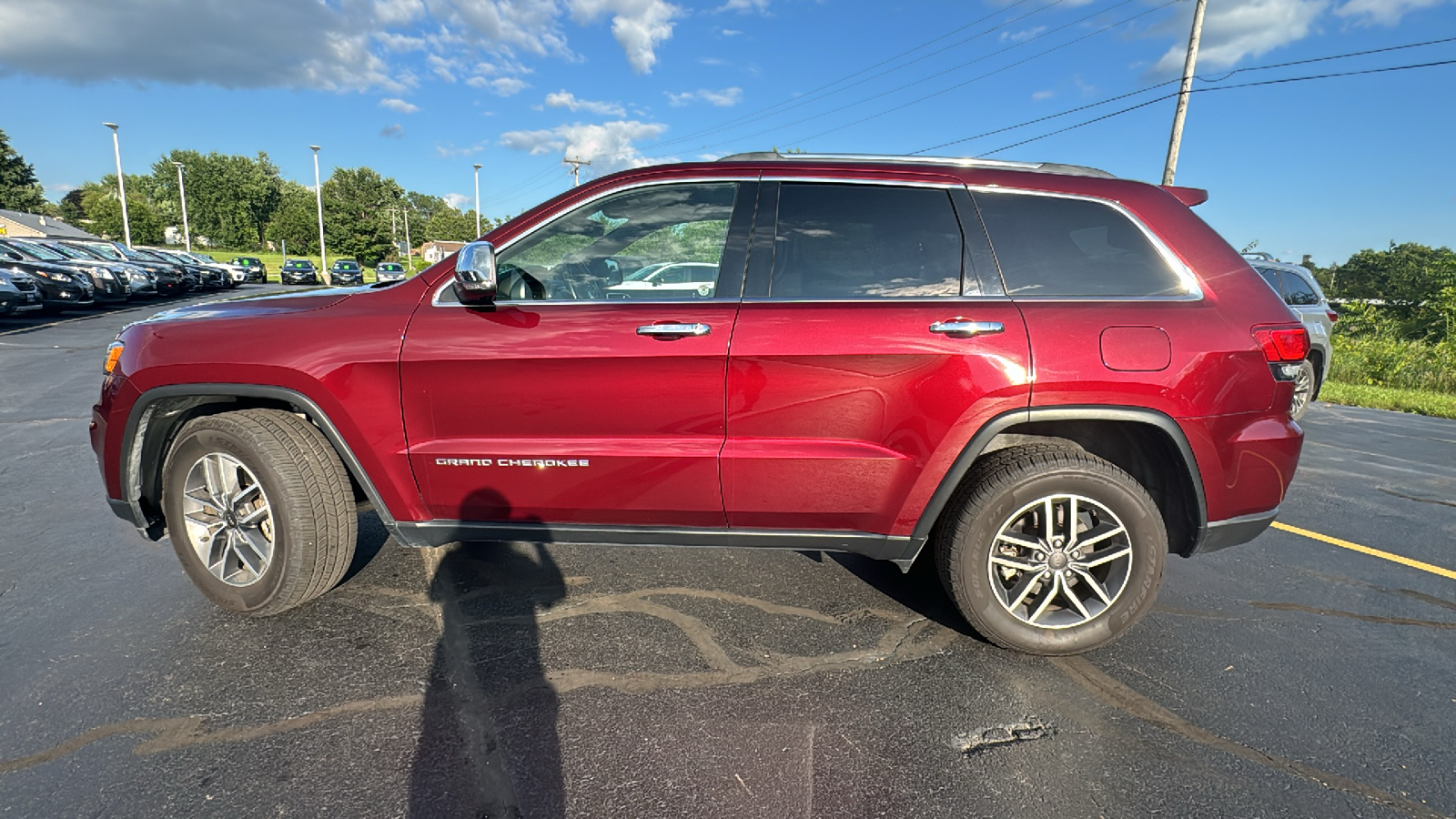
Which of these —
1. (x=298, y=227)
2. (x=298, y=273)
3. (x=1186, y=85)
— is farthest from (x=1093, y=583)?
(x=298, y=227)

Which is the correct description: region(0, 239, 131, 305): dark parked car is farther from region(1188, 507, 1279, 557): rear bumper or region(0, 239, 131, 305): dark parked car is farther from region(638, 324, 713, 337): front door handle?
region(1188, 507, 1279, 557): rear bumper

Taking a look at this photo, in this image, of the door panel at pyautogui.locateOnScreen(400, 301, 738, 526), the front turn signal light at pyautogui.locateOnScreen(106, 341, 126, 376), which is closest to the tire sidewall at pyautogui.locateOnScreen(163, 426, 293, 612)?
the front turn signal light at pyautogui.locateOnScreen(106, 341, 126, 376)

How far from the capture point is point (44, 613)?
306cm

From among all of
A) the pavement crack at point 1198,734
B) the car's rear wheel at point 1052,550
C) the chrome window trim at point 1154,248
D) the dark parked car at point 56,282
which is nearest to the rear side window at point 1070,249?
the chrome window trim at point 1154,248

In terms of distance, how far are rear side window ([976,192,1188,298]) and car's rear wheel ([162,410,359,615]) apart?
2.88 meters

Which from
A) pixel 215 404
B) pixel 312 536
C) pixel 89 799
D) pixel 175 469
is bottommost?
pixel 89 799

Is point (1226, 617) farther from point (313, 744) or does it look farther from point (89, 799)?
point (89, 799)

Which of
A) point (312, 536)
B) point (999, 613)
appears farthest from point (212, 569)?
point (999, 613)

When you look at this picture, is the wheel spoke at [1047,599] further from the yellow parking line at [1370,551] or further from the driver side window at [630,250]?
the yellow parking line at [1370,551]

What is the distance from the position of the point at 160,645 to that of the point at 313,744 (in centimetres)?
109

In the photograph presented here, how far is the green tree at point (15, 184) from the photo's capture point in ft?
227

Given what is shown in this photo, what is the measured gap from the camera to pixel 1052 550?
2850 millimetres

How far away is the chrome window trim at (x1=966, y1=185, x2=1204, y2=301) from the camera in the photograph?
2787mm

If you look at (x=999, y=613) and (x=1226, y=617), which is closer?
(x=999, y=613)
